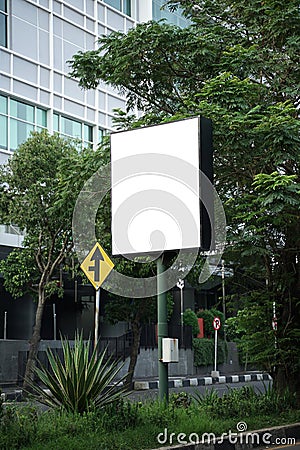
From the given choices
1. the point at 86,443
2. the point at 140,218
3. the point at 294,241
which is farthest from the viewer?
the point at 294,241

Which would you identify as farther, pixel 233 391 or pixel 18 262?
pixel 18 262

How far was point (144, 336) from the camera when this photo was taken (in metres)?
37.3

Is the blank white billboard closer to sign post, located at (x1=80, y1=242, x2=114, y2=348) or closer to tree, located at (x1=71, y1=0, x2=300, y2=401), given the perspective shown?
tree, located at (x1=71, y1=0, x2=300, y2=401)

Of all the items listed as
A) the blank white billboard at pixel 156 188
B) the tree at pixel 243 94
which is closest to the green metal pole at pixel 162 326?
the blank white billboard at pixel 156 188

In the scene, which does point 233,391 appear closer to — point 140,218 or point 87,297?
point 140,218

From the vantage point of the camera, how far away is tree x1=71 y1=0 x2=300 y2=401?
546 inches

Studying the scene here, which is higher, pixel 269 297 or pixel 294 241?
pixel 294 241

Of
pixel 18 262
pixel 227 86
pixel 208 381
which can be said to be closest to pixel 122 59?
pixel 227 86

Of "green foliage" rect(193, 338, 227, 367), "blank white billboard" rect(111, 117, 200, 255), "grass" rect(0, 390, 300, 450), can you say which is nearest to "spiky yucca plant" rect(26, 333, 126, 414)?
"grass" rect(0, 390, 300, 450)

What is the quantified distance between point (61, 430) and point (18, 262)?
17100mm

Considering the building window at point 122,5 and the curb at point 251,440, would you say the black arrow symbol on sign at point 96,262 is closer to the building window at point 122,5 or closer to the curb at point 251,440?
the curb at point 251,440

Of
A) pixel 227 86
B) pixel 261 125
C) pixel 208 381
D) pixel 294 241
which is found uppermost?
pixel 227 86

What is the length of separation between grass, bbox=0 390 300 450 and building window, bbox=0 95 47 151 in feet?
67.0

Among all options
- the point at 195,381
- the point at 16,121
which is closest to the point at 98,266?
the point at 16,121
